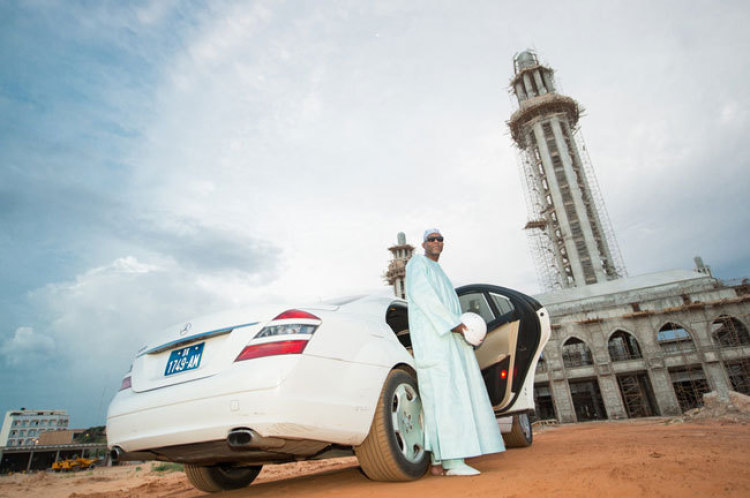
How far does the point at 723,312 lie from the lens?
87.4 ft

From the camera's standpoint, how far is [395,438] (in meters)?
2.65

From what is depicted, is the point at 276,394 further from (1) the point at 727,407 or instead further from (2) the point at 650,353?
(2) the point at 650,353

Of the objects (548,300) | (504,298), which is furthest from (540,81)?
(504,298)

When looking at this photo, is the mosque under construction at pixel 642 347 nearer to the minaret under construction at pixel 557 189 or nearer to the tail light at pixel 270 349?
the minaret under construction at pixel 557 189

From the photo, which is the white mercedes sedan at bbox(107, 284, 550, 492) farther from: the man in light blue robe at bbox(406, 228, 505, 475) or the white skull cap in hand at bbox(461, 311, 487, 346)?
the white skull cap in hand at bbox(461, 311, 487, 346)

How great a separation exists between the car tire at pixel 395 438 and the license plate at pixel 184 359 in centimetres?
115

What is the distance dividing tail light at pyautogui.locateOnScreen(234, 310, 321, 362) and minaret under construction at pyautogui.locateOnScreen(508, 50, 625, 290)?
48.9 m

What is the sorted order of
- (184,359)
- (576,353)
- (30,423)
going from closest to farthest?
(184,359) → (576,353) → (30,423)

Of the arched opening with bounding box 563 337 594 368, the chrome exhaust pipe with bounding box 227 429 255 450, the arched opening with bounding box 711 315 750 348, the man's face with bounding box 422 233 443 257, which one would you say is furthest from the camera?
the arched opening with bounding box 563 337 594 368

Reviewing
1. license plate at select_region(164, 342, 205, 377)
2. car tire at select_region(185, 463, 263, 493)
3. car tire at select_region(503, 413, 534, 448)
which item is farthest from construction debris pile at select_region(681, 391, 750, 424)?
license plate at select_region(164, 342, 205, 377)

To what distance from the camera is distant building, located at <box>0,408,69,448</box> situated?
74375mm

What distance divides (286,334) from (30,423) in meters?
105

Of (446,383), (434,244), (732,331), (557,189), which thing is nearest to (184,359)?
(446,383)

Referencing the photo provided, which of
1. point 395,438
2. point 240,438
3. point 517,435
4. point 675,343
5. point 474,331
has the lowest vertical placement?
point 517,435
